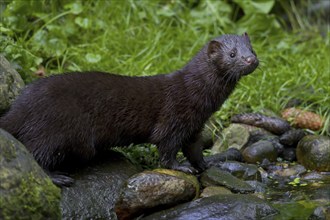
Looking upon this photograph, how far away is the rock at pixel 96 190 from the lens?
470 centimetres

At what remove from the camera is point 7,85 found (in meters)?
5.43

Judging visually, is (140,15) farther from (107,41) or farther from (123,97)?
(123,97)

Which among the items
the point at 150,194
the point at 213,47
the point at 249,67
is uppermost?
the point at 213,47

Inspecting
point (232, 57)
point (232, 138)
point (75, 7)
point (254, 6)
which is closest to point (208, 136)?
point (232, 138)

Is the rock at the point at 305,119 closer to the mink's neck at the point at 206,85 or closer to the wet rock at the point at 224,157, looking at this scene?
the wet rock at the point at 224,157

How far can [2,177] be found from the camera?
12.7 feet

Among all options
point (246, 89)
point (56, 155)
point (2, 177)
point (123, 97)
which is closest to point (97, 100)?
point (123, 97)

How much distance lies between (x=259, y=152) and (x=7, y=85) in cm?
251

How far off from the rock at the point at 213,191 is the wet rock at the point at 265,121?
75.5 inches

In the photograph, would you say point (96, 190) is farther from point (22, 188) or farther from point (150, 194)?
point (22, 188)

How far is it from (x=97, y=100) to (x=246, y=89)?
2744 millimetres

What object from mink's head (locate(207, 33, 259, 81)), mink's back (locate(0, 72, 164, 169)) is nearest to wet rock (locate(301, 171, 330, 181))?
mink's head (locate(207, 33, 259, 81))

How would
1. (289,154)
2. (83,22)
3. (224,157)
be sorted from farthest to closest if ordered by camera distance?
(83,22) < (289,154) < (224,157)

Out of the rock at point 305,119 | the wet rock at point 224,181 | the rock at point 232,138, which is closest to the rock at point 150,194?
the wet rock at point 224,181
